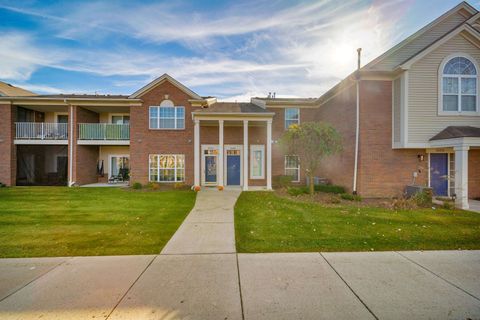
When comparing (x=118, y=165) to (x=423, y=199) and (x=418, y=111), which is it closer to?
(x=423, y=199)

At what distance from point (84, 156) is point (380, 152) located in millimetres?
19225

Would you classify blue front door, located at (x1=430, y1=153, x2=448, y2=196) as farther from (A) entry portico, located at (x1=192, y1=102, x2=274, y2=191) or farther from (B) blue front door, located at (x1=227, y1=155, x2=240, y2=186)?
(B) blue front door, located at (x1=227, y1=155, x2=240, y2=186)

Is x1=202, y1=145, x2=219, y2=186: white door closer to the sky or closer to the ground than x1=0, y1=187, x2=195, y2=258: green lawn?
closer to the sky

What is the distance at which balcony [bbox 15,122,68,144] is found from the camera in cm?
1572

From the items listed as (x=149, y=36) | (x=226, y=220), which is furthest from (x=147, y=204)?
(x=149, y=36)

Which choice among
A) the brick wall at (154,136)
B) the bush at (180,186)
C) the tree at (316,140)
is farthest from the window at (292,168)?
the bush at (180,186)

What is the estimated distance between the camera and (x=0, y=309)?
2.97 meters

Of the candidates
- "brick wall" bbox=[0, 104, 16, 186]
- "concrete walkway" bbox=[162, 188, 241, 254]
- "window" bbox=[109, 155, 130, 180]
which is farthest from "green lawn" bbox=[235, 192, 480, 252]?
"brick wall" bbox=[0, 104, 16, 186]

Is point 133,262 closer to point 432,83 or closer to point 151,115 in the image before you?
point 151,115

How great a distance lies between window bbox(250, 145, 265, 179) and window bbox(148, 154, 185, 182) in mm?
4943

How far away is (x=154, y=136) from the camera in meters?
15.5

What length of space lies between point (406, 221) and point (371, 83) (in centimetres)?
734

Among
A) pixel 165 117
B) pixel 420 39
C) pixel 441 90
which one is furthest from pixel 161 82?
pixel 441 90

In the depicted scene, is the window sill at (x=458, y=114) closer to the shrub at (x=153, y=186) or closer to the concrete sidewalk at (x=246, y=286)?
the concrete sidewalk at (x=246, y=286)
